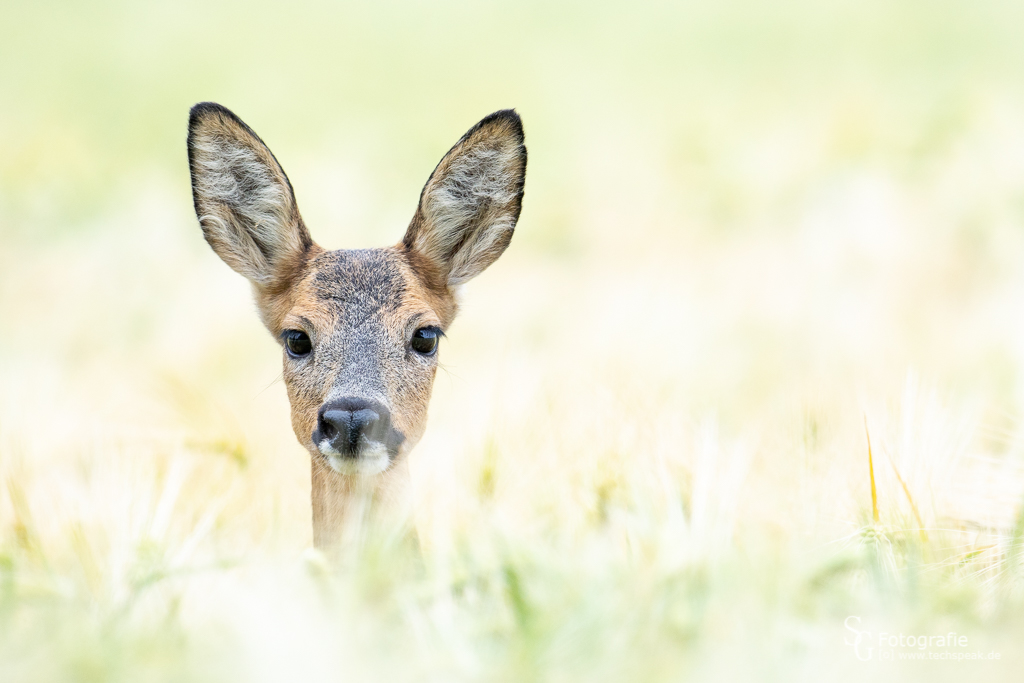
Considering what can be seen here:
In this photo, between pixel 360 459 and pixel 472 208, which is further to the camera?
pixel 472 208

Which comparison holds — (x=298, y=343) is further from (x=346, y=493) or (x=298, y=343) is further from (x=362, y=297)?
(x=346, y=493)

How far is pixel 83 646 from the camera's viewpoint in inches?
81.9

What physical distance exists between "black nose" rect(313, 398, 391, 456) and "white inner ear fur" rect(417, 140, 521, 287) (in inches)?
39.6

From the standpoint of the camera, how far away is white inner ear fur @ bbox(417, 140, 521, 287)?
3818 millimetres

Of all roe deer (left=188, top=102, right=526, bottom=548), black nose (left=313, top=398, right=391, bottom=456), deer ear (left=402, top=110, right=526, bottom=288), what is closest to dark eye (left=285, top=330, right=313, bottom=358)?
roe deer (left=188, top=102, right=526, bottom=548)

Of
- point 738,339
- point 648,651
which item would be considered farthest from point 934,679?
point 738,339

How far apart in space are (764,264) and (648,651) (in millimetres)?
5649

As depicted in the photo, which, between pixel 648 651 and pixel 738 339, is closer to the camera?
pixel 648 651

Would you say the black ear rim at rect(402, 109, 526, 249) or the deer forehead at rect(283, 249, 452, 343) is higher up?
the black ear rim at rect(402, 109, 526, 249)

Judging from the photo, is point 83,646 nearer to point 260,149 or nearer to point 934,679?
point 934,679

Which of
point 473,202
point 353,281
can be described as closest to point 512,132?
point 473,202

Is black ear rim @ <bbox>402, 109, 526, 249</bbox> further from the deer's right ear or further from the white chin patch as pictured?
the white chin patch

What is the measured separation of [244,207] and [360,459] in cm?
136

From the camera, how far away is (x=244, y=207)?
13.2 ft
